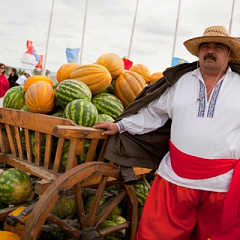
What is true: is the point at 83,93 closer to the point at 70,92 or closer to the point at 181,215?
the point at 70,92

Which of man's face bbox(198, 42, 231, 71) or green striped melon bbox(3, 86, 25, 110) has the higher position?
man's face bbox(198, 42, 231, 71)

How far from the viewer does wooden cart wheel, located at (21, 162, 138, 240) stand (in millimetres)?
2143

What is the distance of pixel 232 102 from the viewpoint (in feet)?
7.93

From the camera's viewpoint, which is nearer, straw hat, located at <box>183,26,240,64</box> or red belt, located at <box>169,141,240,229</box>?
red belt, located at <box>169,141,240,229</box>

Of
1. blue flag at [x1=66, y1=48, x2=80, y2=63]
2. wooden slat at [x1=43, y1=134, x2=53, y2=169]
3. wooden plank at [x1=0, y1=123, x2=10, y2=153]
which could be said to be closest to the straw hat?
wooden slat at [x1=43, y1=134, x2=53, y2=169]

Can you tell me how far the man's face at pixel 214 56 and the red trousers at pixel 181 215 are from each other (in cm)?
104

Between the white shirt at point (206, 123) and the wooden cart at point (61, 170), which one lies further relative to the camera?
the white shirt at point (206, 123)

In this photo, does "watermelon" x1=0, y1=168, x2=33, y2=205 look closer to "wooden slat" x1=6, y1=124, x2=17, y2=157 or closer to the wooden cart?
the wooden cart

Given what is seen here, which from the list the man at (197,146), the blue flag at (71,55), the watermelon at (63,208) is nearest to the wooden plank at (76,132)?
the man at (197,146)

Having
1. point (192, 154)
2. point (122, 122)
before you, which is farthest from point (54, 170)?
point (192, 154)

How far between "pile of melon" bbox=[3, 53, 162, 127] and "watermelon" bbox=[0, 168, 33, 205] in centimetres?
70

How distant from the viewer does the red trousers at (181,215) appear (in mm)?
2467

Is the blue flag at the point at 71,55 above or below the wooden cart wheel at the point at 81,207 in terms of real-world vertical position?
above

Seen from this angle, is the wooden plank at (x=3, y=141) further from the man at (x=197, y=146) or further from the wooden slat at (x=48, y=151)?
the man at (x=197, y=146)
